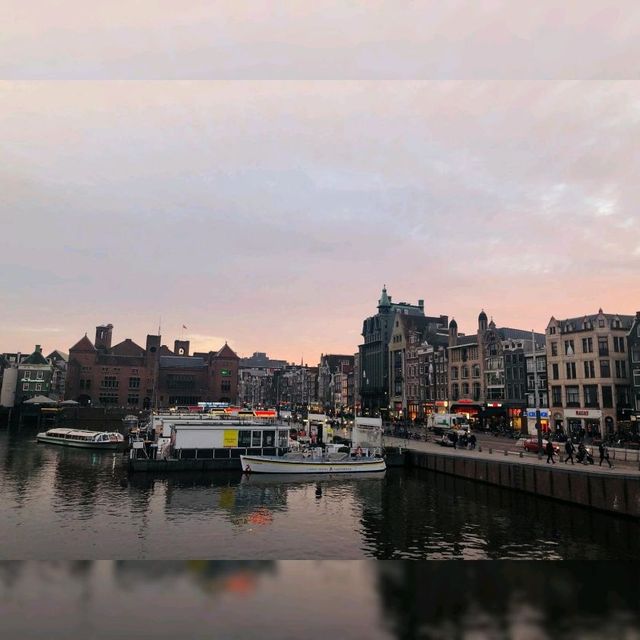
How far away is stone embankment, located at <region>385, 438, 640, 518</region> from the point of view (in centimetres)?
3431

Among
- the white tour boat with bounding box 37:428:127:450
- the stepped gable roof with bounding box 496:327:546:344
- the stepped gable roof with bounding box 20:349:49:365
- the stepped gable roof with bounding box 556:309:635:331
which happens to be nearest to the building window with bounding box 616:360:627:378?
the stepped gable roof with bounding box 556:309:635:331

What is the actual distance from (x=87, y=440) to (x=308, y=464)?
43.6 metres

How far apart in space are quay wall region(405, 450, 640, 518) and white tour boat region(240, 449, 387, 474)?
861cm

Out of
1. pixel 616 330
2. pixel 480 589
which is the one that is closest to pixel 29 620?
pixel 480 589

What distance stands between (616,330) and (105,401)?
146 metres

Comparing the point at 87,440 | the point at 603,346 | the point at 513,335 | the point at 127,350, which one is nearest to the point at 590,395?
the point at 603,346

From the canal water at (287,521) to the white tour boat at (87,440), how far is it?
2593cm

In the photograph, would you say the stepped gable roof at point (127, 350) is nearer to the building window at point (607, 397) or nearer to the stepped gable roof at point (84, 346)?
the stepped gable roof at point (84, 346)

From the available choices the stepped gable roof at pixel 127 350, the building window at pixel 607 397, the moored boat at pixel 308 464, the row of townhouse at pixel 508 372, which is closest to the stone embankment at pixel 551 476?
the row of townhouse at pixel 508 372

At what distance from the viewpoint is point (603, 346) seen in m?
69.8

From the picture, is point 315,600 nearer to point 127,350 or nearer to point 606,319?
point 606,319

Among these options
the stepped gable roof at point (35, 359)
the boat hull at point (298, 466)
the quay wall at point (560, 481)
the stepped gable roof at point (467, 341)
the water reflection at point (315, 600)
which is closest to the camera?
the water reflection at point (315, 600)

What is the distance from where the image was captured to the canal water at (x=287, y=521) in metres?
25.7

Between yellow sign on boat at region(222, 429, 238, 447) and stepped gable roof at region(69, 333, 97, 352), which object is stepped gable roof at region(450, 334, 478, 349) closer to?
yellow sign on boat at region(222, 429, 238, 447)
